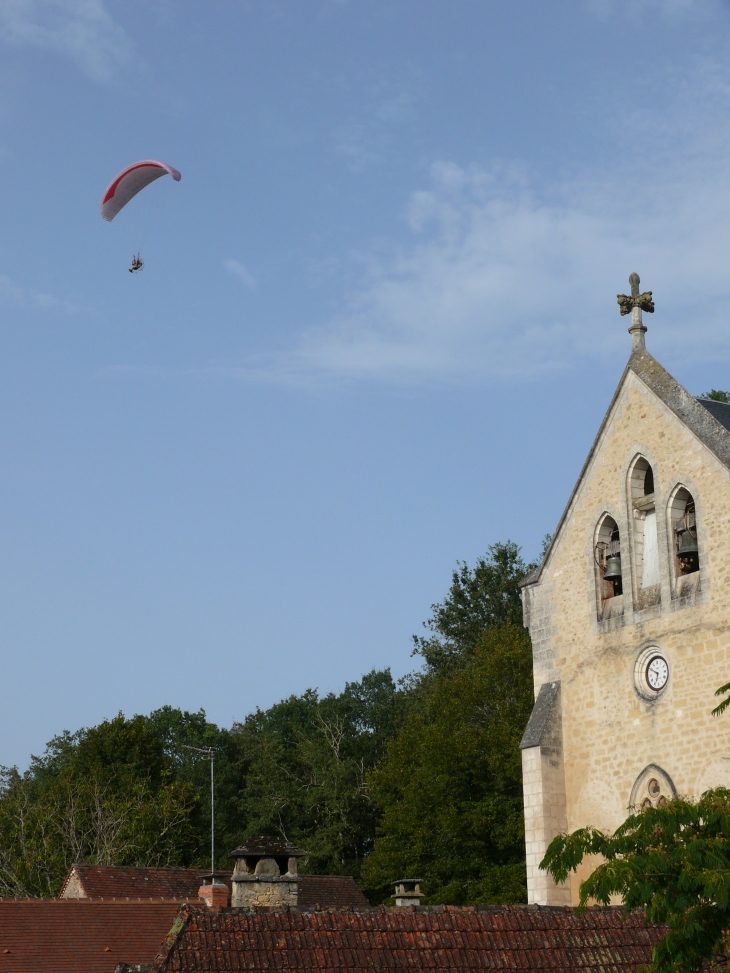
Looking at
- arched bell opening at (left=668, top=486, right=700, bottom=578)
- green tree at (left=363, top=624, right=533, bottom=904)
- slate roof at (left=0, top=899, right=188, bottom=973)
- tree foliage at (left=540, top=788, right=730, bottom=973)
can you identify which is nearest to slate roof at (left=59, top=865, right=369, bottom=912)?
green tree at (left=363, top=624, right=533, bottom=904)

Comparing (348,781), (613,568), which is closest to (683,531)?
(613,568)

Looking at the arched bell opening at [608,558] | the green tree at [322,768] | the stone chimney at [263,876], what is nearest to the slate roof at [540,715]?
the arched bell opening at [608,558]

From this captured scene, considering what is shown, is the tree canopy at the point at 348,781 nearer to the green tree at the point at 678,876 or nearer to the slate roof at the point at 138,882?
the slate roof at the point at 138,882

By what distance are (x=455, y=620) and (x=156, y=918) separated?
25.2m

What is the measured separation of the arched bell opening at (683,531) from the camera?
18.0 meters

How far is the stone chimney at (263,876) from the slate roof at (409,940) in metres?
2.75

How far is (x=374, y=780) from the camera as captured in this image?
118ft

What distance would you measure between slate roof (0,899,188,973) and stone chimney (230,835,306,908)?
7528mm

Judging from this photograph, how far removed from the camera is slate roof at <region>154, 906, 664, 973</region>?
11617 millimetres

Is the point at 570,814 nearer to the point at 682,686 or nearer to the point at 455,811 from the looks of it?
the point at 682,686

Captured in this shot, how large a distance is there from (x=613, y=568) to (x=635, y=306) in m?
4.08

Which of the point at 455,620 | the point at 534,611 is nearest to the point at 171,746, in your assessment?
the point at 455,620

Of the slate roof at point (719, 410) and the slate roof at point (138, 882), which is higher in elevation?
the slate roof at point (719, 410)

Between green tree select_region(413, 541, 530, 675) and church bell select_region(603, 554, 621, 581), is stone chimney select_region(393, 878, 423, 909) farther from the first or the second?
green tree select_region(413, 541, 530, 675)
